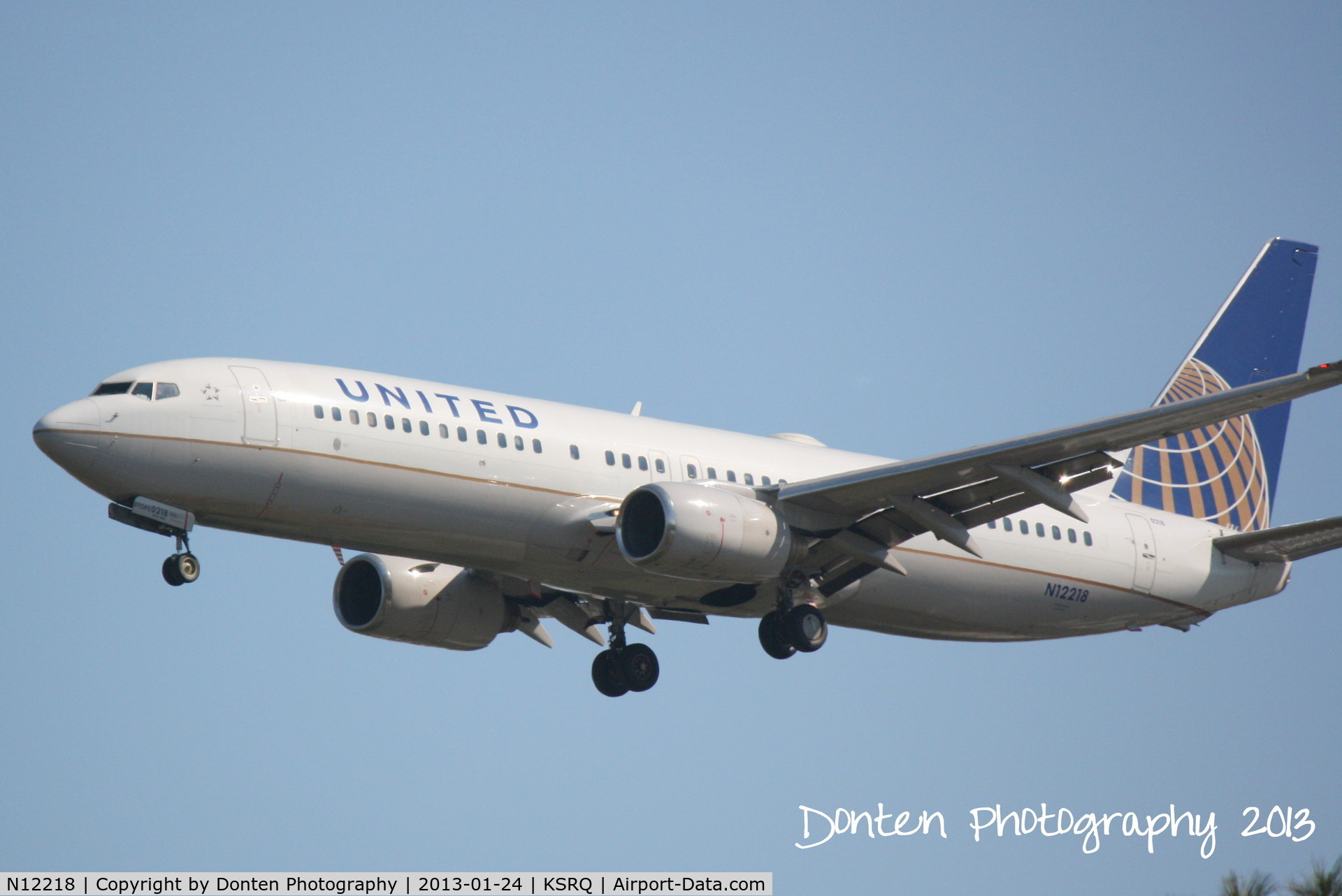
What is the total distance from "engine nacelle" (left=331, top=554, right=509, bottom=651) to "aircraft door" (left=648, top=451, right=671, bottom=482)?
214 inches

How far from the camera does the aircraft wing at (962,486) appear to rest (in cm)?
2688

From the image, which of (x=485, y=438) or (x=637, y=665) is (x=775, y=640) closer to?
(x=637, y=665)

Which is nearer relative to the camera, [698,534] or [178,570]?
[178,570]

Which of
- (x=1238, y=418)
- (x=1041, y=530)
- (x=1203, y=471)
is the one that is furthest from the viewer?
(x=1238, y=418)

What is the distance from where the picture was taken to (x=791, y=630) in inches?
1214

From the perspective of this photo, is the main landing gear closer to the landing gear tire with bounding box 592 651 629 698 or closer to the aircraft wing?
the aircraft wing

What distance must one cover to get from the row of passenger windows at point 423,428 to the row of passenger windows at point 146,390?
230 centimetres

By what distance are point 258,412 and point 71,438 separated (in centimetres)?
292

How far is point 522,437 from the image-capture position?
28797 mm

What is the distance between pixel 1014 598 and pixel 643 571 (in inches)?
326

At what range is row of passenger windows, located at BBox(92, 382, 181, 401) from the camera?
26.9 meters

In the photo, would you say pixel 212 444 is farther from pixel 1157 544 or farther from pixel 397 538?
pixel 1157 544

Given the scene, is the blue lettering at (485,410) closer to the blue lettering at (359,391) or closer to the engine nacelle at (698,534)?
the blue lettering at (359,391)

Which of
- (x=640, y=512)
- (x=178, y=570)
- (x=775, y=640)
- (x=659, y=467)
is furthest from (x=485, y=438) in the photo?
(x=775, y=640)
